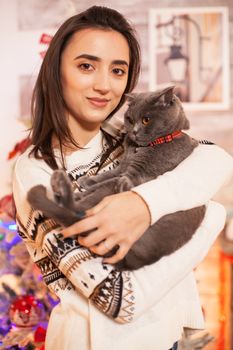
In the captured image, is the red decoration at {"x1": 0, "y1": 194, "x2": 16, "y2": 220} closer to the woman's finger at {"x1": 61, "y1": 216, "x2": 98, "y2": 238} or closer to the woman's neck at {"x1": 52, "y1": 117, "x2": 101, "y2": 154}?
the woman's neck at {"x1": 52, "y1": 117, "x2": 101, "y2": 154}

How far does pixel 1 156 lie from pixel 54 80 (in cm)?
A: 171

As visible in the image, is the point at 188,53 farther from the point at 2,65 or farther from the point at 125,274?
the point at 125,274

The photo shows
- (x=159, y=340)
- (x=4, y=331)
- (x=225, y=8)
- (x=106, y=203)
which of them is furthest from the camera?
(x=225, y=8)

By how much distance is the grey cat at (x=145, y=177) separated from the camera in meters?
0.96

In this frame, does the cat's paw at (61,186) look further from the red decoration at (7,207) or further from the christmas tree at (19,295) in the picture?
the red decoration at (7,207)

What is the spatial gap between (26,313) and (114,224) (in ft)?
4.77

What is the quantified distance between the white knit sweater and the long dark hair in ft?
0.17

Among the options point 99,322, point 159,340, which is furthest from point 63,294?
point 159,340

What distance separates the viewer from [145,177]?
1.15 m

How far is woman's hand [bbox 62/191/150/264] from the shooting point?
3.27 ft

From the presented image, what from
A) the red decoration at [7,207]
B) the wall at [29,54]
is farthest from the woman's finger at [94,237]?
the wall at [29,54]

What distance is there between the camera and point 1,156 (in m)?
2.87

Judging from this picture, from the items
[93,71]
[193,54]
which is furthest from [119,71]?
[193,54]

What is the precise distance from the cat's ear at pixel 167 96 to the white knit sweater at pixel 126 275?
149 millimetres
